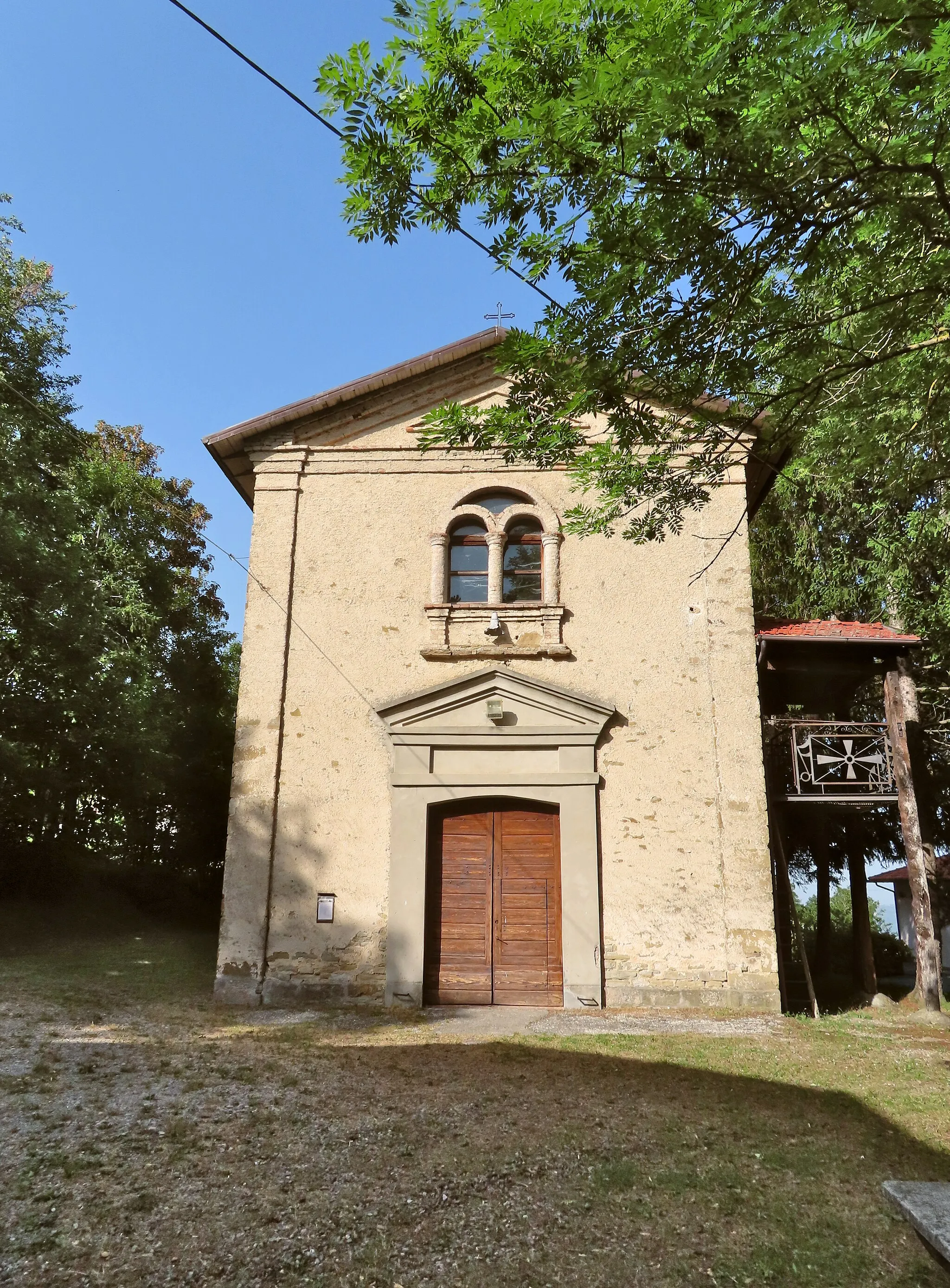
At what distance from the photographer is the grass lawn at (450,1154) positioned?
3518 millimetres

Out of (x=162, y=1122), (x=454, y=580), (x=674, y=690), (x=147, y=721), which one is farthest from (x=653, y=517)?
(x=147, y=721)

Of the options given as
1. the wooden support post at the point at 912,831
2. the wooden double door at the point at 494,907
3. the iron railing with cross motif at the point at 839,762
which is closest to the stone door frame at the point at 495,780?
the wooden double door at the point at 494,907

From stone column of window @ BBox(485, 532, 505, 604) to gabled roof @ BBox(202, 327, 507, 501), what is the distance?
95.8 inches

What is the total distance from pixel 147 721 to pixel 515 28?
13.5m

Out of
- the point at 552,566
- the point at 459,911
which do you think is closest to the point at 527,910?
the point at 459,911

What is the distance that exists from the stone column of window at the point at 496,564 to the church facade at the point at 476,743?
0.03m

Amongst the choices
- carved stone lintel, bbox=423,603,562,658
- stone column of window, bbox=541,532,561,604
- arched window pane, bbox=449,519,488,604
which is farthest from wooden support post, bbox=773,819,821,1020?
arched window pane, bbox=449,519,488,604

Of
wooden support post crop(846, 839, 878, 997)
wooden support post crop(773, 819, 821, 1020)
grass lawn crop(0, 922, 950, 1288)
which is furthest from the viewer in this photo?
wooden support post crop(846, 839, 878, 997)

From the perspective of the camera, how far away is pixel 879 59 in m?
3.77

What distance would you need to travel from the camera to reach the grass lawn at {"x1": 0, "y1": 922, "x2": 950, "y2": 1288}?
11.5 ft

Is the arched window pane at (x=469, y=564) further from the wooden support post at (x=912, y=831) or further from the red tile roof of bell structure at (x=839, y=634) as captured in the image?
the wooden support post at (x=912, y=831)

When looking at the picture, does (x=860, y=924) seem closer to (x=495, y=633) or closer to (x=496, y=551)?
(x=495, y=633)

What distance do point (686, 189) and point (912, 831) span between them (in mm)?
8714

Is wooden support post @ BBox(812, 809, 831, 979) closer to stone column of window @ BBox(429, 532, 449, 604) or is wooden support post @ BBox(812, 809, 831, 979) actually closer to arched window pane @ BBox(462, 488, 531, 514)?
arched window pane @ BBox(462, 488, 531, 514)
